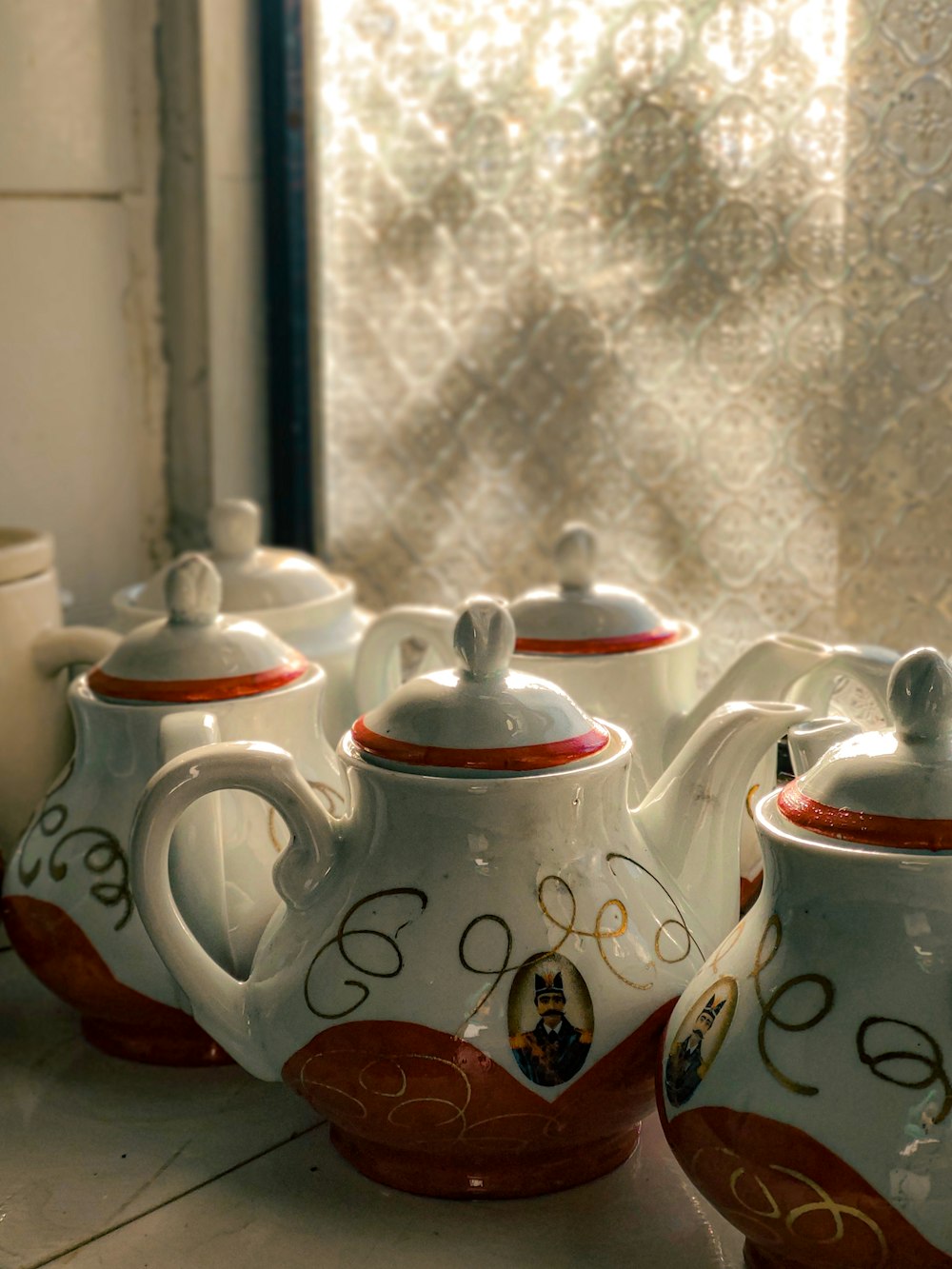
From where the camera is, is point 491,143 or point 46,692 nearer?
point 46,692

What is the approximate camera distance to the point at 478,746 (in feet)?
1.87

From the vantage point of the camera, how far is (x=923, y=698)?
500mm

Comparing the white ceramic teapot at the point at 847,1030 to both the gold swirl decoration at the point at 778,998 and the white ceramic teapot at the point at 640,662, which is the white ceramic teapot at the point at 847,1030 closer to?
the gold swirl decoration at the point at 778,998

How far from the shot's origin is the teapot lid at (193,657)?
2.27 feet

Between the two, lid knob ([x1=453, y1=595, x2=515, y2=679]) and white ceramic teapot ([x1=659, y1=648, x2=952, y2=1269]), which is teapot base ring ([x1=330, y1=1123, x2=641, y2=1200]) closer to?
white ceramic teapot ([x1=659, y1=648, x2=952, y2=1269])

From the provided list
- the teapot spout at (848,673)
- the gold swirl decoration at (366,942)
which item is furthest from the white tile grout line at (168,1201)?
the teapot spout at (848,673)

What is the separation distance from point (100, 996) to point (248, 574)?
31 cm

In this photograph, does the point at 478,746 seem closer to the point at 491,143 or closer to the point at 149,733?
the point at 149,733

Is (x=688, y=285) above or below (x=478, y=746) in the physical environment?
above

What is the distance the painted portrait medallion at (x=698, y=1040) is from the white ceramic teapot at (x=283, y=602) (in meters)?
0.39

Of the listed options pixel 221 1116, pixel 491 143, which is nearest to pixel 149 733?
pixel 221 1116

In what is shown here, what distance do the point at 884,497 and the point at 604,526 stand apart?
0.24m

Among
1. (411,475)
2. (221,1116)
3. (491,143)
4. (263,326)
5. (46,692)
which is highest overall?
(491,143)

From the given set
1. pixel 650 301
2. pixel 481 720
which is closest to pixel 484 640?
pixel 481 720
